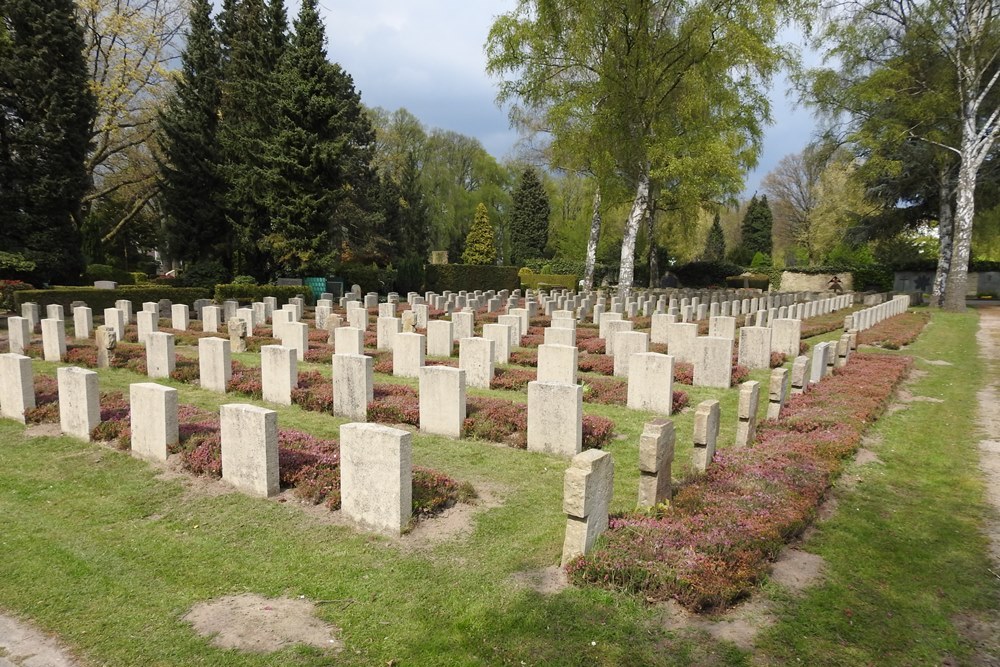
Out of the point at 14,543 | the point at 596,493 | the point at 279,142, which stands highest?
the point at 279,142

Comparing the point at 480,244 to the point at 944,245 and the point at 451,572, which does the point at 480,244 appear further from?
the point at 451,572

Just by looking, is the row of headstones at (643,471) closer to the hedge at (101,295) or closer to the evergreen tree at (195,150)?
the hedge at (101,295)

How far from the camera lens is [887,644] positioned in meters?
Result: 3.55

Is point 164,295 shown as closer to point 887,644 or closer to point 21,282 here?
point 21,282

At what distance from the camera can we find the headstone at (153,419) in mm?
6824

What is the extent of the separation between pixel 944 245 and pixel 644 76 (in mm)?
20251

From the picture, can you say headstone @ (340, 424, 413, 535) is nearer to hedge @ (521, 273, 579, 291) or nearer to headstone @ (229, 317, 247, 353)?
headstone @ (229, 317, 247, 353)

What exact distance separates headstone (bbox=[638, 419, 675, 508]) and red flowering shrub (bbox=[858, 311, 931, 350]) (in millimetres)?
13996

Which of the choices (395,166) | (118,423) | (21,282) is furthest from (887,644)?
(395,166)

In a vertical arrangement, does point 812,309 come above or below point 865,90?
below

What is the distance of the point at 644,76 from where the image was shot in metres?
26.8

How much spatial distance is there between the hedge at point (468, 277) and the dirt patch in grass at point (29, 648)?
40.3 m

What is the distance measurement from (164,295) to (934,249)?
60917 mm

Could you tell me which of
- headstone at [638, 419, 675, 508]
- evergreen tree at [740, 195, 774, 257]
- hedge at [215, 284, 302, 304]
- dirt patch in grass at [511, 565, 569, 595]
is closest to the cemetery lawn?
dirt patch in grass at [511, 565, 569, 595]
